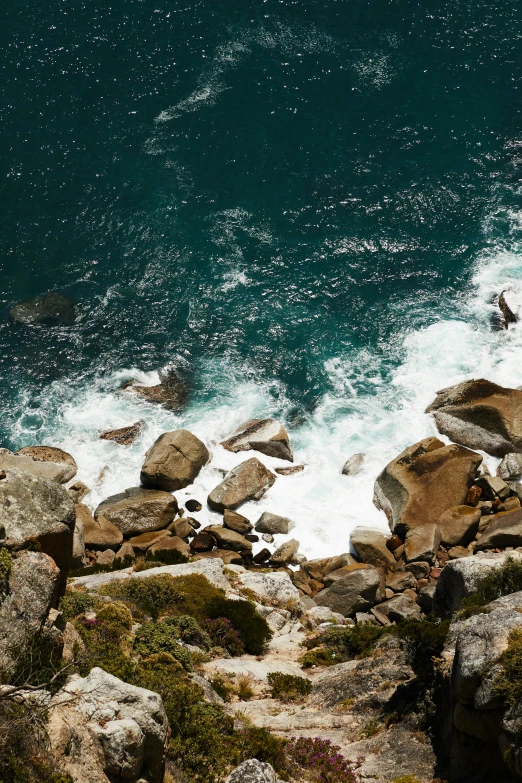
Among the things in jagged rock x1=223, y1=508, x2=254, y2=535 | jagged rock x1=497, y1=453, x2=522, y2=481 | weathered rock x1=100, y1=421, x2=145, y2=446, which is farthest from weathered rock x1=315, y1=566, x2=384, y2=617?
weathered rock x1=100, y1=421, x2=145, y2=446

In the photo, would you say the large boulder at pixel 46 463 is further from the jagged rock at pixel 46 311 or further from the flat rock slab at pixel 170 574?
the jagged rock at pixel 46 311

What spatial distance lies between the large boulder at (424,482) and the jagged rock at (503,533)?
8.76 feet

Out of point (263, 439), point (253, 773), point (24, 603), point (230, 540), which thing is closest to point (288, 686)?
point (253, 773)

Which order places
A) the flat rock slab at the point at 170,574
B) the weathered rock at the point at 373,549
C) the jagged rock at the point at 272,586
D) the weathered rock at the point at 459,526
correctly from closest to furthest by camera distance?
the flat rock slab at the point at 170,574 → the jagged rock at the point at 272,586 → the weathered rock at the point at 459,526 → the weathered rock at the point at 373,549

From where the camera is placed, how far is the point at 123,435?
42.2 m

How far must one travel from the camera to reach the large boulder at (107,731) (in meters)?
14.8

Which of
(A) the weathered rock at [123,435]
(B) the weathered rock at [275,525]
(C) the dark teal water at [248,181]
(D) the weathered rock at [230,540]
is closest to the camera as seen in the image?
(D) the weathered rock at [230,540]

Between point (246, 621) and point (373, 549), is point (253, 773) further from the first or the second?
point (373, 549)

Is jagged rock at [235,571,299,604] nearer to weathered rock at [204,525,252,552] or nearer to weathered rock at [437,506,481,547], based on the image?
weathered rock at [204,525,252,552]

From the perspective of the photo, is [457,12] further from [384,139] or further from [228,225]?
[228,225]

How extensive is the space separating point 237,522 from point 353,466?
721 cm

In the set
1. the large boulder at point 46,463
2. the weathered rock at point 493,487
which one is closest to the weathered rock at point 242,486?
the large boulder at point 46,463

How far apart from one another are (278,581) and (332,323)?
1988 cm

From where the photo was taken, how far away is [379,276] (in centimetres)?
4909
